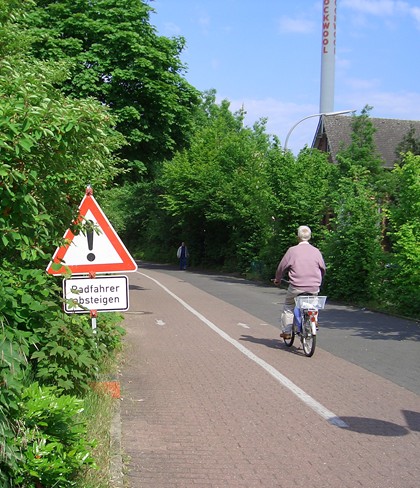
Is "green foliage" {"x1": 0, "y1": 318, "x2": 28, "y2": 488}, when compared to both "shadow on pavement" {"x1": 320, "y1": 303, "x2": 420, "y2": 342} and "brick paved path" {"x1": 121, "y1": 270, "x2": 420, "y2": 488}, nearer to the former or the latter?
"brick paved path" {"x1": 121, "y1": 270, "x2": 420, "y2": 488}

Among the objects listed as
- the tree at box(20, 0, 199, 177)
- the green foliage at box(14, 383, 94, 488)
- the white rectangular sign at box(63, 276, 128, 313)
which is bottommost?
the green foliage at box(14, 383, 94, 488)

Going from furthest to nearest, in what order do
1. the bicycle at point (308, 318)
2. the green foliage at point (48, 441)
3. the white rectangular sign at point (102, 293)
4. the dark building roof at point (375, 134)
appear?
1. the dark building roof at point (375, 134)
2. the bicycle at point (308, 318)
3. the white rectangular sign at point (102, 293)
4. the green foliage at point (48, 441)

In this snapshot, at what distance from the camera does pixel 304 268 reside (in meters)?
10.4

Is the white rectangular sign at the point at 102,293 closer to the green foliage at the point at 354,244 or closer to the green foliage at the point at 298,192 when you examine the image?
the green foliage at the point at 354,244

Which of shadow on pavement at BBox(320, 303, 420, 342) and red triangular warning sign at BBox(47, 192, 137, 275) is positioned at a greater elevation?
red triangular warning sign at BBox(47, 192, 137, 275)

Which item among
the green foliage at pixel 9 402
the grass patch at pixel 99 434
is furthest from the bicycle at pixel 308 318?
the green foliage at pixel 9 402

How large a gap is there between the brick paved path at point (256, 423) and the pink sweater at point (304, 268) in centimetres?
108

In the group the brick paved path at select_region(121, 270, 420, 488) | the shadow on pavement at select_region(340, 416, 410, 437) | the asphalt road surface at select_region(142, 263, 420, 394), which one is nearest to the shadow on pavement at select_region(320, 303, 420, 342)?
the asphalt road surface at select_region(142, 263, 420, 394)

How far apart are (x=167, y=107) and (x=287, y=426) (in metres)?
14.8

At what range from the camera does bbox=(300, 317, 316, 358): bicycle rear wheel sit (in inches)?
390

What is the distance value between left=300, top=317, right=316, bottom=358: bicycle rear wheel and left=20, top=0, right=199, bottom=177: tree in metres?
9.68

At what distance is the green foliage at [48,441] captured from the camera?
386cm

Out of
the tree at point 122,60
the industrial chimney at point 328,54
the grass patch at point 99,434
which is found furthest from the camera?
the industrial chimney at point 328,54

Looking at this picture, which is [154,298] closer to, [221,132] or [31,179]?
[31,179]
